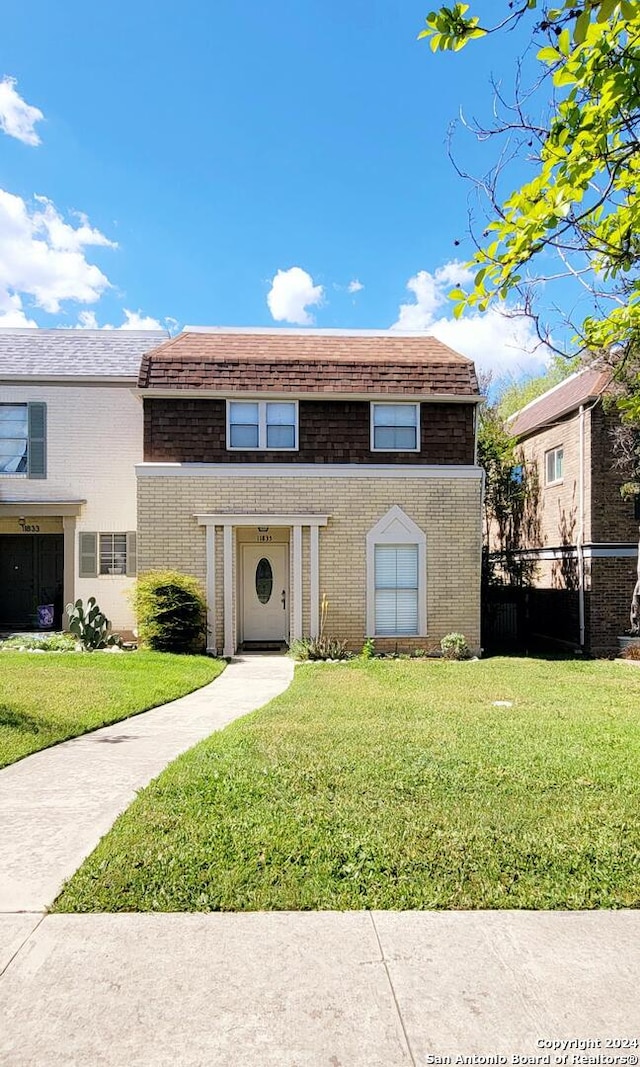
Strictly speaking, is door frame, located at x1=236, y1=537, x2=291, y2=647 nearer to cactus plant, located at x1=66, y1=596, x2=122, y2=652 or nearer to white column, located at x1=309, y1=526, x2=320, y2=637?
white column, located at x1=309, y1=526, x2=320, y2=637

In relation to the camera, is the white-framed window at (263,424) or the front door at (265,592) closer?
the white-framed window at (263,424)

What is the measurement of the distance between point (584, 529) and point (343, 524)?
233 inches

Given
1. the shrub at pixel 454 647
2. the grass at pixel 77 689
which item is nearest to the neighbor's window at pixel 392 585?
the shrub at pixel 454 647

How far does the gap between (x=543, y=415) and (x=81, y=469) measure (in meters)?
12.1

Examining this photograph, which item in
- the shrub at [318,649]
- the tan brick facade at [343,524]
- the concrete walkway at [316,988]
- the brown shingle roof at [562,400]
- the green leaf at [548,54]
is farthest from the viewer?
the brown shingle roof at [562,400]

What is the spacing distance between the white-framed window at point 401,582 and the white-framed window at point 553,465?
542 centimetres

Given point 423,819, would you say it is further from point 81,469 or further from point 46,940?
point 81,469

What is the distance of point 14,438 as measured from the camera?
50.5 feet

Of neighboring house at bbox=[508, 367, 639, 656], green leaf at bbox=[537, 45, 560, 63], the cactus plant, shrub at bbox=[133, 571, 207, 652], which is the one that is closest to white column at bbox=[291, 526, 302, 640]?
shrub at bbox=[133, 571, 207, 652]

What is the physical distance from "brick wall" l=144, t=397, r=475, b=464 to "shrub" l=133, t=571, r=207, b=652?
8.49 ft

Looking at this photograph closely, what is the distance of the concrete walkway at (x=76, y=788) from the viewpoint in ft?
12.4

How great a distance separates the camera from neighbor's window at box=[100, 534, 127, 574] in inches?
604

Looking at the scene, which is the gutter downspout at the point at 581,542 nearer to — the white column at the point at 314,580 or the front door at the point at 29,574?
the white column at the point at 314,580

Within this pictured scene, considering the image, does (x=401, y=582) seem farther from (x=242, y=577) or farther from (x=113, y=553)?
(x=113, y=553)
